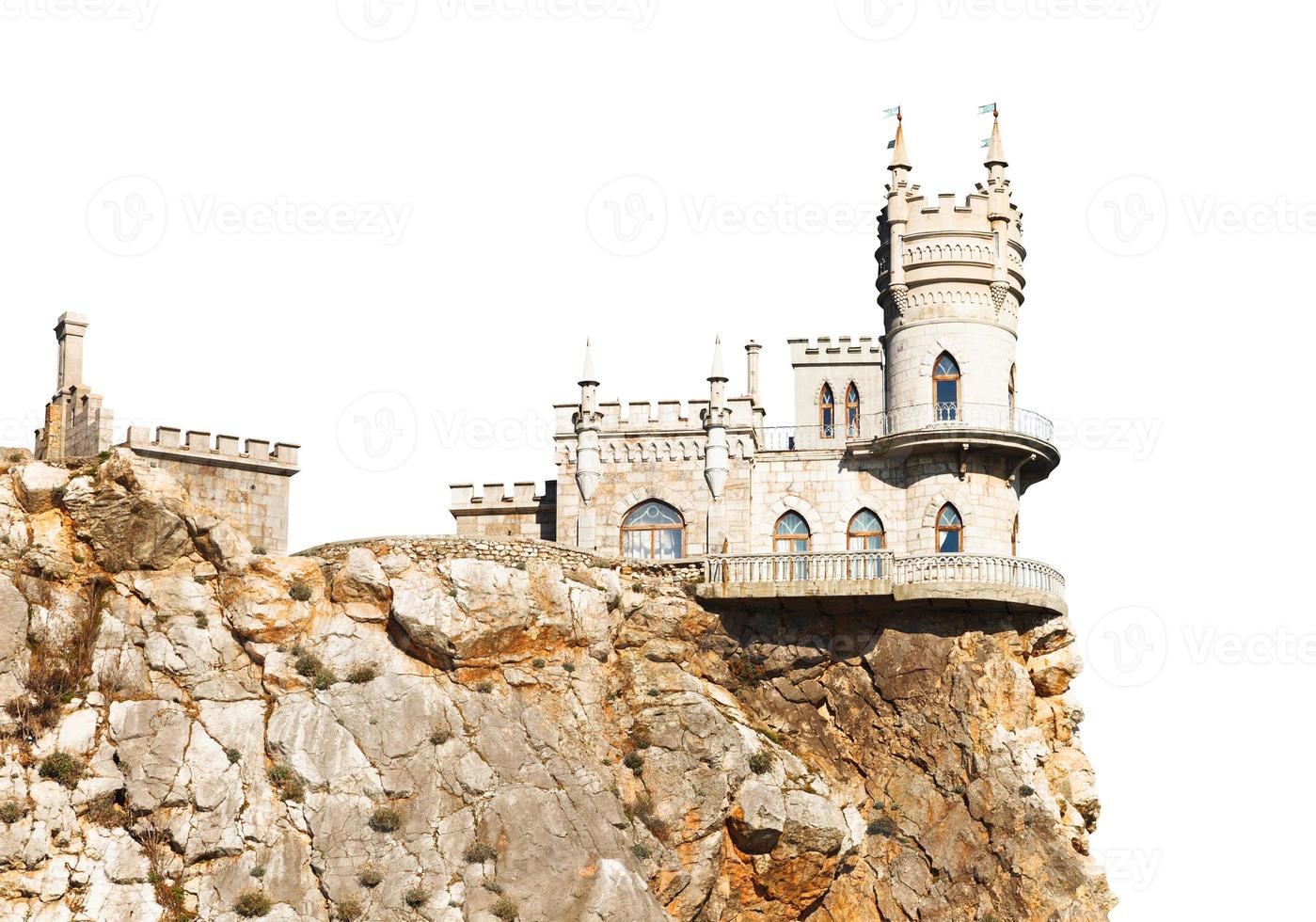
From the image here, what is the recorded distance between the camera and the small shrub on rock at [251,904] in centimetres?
5884

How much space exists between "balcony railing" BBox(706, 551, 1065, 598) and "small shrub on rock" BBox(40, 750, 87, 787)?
19.7 m

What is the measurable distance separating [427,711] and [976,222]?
78.5 feet

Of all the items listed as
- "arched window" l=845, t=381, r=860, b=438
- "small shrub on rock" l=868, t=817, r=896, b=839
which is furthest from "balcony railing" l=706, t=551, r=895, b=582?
"small shrub on rock" l=868, t=817, r=896, b=839

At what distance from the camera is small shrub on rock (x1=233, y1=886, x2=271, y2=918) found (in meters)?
58.8

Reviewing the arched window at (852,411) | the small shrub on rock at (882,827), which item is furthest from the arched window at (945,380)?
the small shrub on rock at (882,827)

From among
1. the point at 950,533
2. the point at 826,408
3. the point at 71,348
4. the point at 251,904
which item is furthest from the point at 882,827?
the point at 71,348

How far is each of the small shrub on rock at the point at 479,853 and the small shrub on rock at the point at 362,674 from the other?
6107 mm

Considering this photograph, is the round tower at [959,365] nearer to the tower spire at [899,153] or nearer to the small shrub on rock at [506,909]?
the tower spire at [899,153]

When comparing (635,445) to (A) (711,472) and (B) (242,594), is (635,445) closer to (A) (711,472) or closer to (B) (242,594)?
(A) (711,472)

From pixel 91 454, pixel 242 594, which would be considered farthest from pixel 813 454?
pixel 91 454

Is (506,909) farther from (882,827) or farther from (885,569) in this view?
(885,569)

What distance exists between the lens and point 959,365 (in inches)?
2800

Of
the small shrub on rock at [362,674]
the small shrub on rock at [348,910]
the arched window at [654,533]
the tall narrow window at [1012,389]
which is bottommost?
the small shrub on rock at [348,910]

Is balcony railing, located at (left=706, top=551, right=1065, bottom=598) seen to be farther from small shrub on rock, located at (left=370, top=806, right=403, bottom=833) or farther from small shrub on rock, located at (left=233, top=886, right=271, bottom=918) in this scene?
small shrub on rock, located at (left=233, top=886, right=271, bottom=918)
